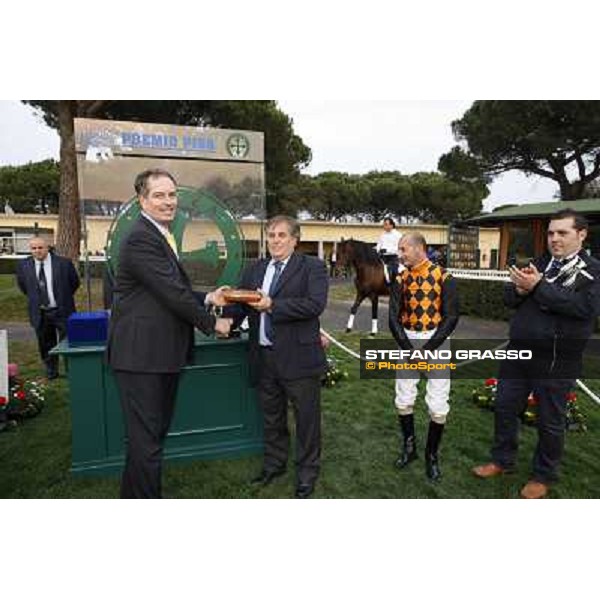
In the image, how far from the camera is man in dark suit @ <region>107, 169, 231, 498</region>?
174 cm

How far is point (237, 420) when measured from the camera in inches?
112

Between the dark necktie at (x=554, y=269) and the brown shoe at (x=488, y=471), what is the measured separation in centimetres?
134

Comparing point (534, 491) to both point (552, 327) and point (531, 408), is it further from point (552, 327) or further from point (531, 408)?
point (531, 408)

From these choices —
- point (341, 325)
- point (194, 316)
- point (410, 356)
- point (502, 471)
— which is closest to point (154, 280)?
point (194, 316)

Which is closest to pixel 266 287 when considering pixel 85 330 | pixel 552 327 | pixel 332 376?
pixel 85 330

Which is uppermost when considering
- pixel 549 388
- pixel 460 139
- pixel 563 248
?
pixel 460 139

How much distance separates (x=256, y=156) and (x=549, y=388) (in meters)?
2.87

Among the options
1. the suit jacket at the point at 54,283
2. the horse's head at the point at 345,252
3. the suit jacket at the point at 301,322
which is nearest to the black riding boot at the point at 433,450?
the suit jacket at the point at 301,322

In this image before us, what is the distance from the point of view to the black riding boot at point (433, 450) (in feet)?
8.43

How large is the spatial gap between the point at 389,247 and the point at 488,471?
5.34m

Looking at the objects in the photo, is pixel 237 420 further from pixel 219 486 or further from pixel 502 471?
pixel 502 471

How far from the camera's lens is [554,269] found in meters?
2.37

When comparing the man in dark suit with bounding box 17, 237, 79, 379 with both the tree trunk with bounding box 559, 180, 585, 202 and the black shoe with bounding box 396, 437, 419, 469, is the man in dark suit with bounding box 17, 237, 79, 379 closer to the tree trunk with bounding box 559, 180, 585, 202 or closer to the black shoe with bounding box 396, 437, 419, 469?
the black shoe with bounding box 396, 437, 419, 469

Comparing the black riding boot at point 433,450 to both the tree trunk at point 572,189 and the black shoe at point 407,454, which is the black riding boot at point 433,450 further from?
the tree trunk at point 572,189
